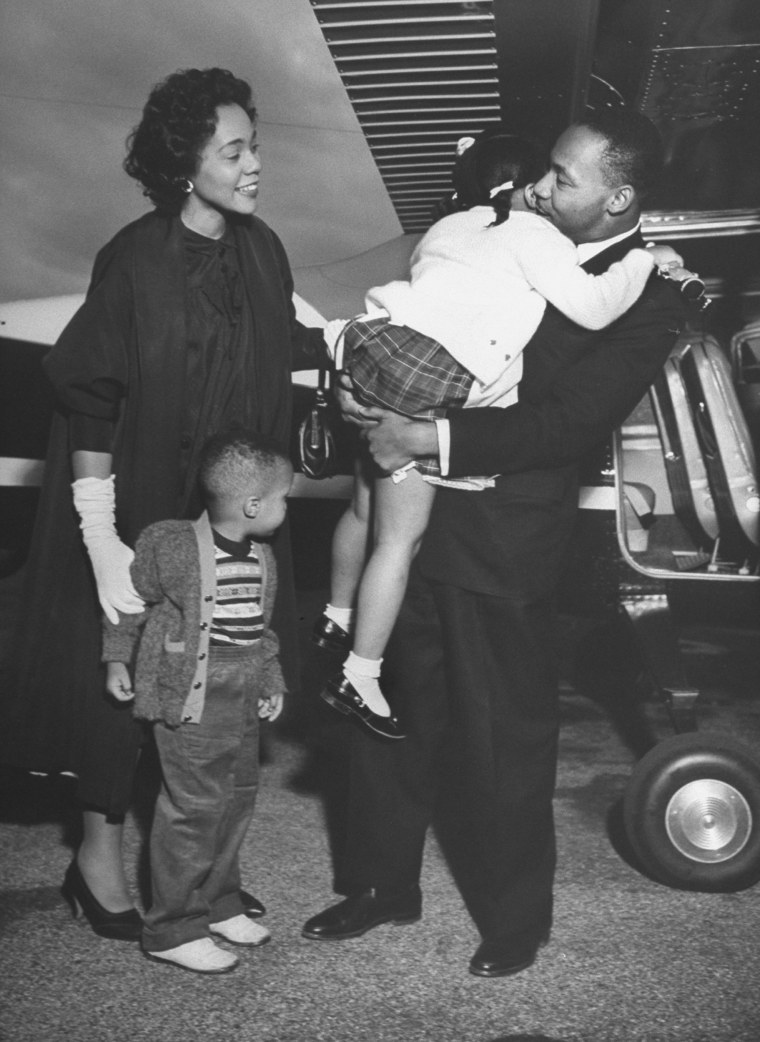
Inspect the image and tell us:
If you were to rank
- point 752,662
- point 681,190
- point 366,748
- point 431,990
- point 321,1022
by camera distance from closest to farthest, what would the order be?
1. point 321,1022
2. point 431,990
3. point 366,748
4. point 681,190
5. point 752,662

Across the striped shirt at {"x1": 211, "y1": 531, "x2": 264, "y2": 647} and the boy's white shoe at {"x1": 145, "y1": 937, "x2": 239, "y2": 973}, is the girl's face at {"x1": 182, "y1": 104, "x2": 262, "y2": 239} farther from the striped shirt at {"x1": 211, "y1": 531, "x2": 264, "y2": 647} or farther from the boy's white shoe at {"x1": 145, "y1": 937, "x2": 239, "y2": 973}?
the boy's white shoe at {"x1": 145, "y1": 937, "x2": 239, "y2": 973}

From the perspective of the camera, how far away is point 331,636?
7.36ft

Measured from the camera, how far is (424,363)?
6.27 ft

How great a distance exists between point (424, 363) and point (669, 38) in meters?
1.18

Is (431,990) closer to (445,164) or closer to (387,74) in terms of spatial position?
(387,74)

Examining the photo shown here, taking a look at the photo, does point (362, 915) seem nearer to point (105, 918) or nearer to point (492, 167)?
point (105, 918)

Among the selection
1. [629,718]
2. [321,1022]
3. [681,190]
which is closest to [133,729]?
[321,1022]

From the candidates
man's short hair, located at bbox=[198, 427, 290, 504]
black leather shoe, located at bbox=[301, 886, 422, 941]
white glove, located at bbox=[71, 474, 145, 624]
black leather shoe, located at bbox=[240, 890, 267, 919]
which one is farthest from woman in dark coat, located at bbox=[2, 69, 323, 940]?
black leather shoe, located at bbox=[301, 886, 422, 941]

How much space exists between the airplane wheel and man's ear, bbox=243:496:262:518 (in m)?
1.18

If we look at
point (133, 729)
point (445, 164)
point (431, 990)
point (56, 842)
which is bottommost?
point (431, 990)

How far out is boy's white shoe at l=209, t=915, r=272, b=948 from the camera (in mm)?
2104

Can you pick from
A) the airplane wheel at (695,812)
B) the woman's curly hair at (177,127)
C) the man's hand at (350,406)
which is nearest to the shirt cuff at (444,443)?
the man's hand at (350,406)

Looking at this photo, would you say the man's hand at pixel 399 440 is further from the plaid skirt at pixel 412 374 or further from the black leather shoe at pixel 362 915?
the black leather shoe at pixel 362 915

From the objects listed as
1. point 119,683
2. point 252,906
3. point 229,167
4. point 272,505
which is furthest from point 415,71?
point 252,906
